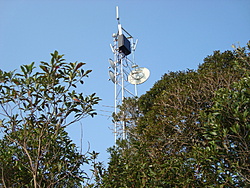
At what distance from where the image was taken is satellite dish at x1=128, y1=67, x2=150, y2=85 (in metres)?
13.1

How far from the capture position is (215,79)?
770cm

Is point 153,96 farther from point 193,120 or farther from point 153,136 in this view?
point 193,120

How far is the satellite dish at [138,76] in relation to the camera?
1313 centimetres

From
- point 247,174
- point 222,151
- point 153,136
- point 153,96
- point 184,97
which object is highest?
point 153,96

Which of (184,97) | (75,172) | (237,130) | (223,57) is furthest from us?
(223,57)

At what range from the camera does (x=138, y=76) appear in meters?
13.2

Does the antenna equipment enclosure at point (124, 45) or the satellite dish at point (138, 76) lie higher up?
the antenna equipment enclosure at point (124, 45)

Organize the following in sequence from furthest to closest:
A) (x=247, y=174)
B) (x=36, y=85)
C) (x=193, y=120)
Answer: (x=193, y=120) → (x=247, y=174) → (x=36, y=85)

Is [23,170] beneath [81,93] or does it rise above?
beneath

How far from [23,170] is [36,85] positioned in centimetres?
159

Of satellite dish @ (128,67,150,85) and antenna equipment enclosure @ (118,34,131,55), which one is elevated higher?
antenna equipment enclosure @ (118,34,131,55)

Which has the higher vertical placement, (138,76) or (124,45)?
(124,45)

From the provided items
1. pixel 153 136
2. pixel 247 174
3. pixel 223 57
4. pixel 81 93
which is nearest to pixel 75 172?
pixel 81 93

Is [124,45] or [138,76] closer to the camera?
[124,45]
